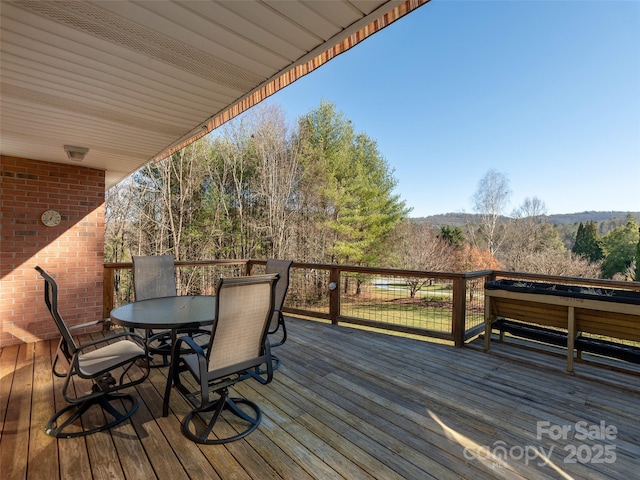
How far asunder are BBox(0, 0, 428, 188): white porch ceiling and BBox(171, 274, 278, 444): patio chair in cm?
137

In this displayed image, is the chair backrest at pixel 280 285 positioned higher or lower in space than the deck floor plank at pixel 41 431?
higher

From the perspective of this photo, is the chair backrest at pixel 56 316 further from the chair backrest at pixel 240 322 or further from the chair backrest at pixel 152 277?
the chair backrest at pixel 152 277

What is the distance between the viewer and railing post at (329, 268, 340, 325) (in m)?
4.91

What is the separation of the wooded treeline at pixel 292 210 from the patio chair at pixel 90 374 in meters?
9.39

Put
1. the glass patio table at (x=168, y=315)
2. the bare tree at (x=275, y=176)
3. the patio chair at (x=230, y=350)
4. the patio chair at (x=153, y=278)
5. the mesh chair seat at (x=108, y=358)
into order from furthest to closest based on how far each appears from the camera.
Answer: the bare tree at (x=275, y=176) < the patio chair at (x=153, y=278) < the glass patio table at (x=168, y=315) < the mesh chair seat at (x=108, y=358) < the patio chair at (x=230, y=350)

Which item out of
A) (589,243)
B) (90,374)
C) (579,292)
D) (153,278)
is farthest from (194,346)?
(589,243)

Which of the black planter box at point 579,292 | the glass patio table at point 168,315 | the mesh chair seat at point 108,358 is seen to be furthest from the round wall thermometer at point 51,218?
the black planter box at point 579,292

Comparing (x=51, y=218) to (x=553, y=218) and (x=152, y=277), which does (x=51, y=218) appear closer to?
(x=152, y=277)

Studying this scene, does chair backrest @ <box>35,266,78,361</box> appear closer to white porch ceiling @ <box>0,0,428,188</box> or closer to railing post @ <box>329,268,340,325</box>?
white porch ceiling @ <box>0,0,428,188</box>

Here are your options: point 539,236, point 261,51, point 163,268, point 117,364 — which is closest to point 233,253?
point 163,268

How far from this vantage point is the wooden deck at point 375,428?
5.75 ft

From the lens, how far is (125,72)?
74.9 inches

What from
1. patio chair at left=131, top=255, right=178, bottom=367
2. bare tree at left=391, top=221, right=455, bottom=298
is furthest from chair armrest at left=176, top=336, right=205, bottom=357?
bare tree at left=391, top=221, right=455, bottom=298

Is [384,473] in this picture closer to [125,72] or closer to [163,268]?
[125,72]
